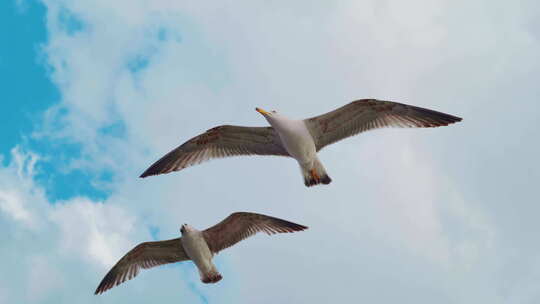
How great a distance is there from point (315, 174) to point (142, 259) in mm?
5043

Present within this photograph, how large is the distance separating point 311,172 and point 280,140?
86 centimetres

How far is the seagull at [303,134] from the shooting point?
43.5ft

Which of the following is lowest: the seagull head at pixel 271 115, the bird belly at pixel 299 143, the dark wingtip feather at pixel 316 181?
the dark wingtip feather at pixel 316 181

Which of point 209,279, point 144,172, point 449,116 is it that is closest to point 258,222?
point 209,279

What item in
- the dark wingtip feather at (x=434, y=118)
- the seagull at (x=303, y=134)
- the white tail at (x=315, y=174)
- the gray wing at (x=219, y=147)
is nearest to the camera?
the dark wingtip feather at (x=434, y=118)

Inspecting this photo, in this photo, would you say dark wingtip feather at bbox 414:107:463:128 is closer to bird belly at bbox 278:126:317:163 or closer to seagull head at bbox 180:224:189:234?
bird belly at bbox 278:126:317:163

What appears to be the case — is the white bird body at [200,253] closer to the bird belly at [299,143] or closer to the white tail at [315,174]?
the white tail at [315,174]

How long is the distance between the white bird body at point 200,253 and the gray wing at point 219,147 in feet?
5.82

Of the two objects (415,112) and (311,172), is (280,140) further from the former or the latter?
(415,112)

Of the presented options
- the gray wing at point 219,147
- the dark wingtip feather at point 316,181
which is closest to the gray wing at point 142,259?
the gray wing at point 219,147

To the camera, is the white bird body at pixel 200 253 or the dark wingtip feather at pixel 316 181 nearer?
the dark wingtip feather at pixel 316 181

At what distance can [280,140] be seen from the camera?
545 inches

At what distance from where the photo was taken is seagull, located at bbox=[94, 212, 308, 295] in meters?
15.6

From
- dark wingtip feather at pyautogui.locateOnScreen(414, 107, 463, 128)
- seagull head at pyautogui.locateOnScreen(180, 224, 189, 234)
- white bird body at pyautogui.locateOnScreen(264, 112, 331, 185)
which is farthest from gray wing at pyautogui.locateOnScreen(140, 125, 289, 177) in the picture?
dark wingtip feather at pyautogui.locateOnScreen(414, 107, 463, 128)
